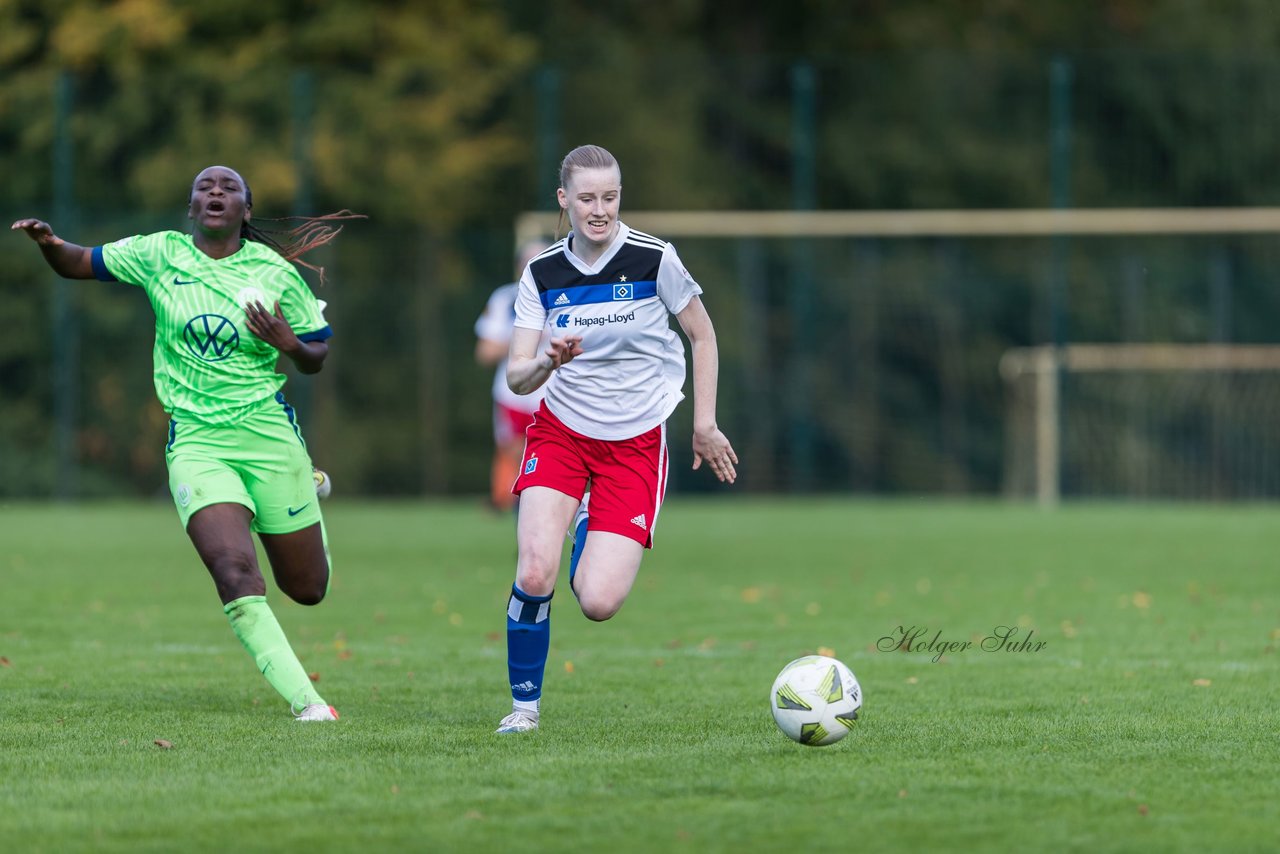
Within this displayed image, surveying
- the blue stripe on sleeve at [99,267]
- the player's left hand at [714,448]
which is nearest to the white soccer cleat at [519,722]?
the player's left hand at [714,448]

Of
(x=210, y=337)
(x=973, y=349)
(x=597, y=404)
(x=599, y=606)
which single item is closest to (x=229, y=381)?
(x=210, y=337)

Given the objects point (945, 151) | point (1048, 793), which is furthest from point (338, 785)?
point (945, 151)

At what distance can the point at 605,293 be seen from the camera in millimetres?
6922

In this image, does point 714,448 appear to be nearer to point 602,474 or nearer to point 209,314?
point 602,474

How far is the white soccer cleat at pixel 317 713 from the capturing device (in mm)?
6812

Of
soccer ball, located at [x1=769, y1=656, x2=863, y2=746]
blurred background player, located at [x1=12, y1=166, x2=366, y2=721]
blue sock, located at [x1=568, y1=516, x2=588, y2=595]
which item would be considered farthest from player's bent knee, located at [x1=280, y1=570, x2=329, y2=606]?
soccer ball, located at [x1=769, y1=656, x2=863, y2=746]

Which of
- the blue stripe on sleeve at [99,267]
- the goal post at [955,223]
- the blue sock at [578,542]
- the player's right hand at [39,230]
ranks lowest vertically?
the blue sock at [578,542]

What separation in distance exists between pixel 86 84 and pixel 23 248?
2146mm

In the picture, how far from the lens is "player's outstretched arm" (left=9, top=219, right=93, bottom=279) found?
7180mm

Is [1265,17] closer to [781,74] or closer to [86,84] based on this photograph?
[781,74]

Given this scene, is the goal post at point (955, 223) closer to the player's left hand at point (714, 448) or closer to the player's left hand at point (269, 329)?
the player's left hand at point (269, 329)

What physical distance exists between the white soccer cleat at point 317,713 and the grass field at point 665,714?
0.07m

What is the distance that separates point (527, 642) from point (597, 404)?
89cm

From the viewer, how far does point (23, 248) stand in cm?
2333
